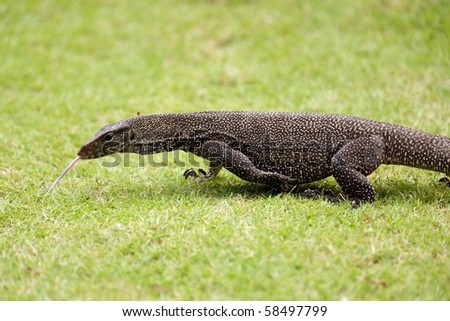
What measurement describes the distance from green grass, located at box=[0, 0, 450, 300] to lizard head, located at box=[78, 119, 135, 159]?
0.51 m

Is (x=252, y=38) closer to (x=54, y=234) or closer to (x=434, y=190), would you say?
(x=434, y=190)

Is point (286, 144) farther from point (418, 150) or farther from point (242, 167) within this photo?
point (418, 150)

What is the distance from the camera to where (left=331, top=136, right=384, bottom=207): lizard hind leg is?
593 centimetres

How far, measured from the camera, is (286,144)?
6348 millimetres

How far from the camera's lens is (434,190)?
6.41 metres

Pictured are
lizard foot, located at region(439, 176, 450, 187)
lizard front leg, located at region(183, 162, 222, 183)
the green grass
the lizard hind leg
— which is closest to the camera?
the green grass

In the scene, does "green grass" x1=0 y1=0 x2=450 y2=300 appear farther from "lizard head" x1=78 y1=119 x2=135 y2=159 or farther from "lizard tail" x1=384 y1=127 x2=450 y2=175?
"lizard head" x1=78 y1=119 x2=135 y2=159

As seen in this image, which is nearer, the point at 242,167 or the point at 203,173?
the point at 242,167

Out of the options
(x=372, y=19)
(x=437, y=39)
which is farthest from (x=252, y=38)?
(x=437, y=39)

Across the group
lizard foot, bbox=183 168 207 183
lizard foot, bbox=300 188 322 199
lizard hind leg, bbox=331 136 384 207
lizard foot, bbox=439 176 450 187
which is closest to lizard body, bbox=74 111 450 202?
lizard hind leg, bbox=331 136 384 207

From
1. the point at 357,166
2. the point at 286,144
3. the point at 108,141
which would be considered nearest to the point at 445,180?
the point at 357,166

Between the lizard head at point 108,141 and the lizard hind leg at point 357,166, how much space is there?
2266 millimetres

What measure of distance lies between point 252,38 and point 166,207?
6.25 metres

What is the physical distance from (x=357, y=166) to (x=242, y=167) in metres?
1.18
